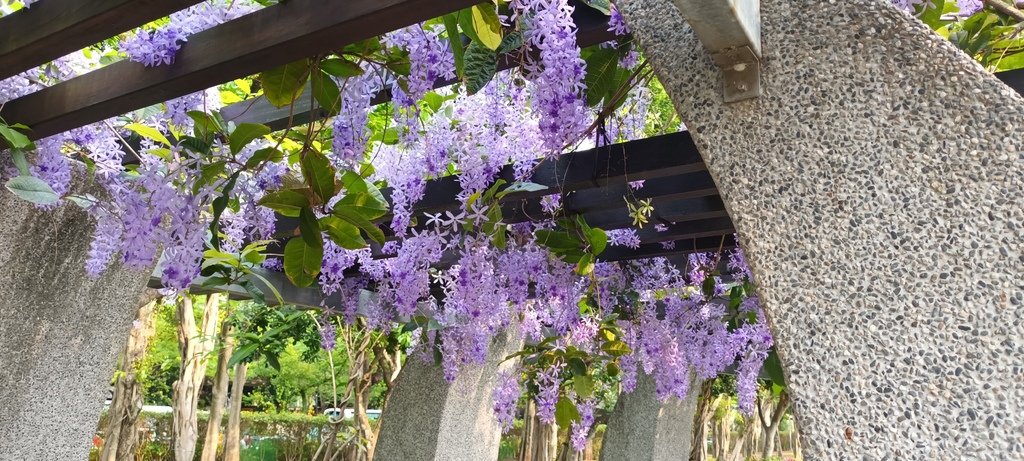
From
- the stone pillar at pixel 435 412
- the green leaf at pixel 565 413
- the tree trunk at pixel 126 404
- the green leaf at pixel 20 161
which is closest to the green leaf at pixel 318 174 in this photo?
the green leaf at pixel 20 161

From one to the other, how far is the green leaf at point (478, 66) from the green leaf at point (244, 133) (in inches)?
18.8

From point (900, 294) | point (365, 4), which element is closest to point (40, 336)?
point (365, 4)

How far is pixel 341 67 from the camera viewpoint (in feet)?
4.86

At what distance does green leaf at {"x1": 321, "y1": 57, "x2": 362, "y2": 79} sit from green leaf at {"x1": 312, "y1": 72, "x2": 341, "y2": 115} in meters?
0.03

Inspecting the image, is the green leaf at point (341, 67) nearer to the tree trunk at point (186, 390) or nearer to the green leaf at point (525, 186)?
the green leaf at point (525, 186)

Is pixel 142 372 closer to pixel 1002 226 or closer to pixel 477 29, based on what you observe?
pixel 477 29

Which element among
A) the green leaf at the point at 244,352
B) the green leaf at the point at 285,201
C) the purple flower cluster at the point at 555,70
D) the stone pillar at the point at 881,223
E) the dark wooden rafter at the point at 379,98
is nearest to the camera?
the stone pillar at the point at 881,223

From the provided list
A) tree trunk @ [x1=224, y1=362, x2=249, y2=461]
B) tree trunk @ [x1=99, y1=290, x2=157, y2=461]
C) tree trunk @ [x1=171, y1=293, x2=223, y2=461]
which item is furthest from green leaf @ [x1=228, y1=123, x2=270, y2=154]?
tree trunk @ [x1=224, y1=362, x2=249, y2=461]

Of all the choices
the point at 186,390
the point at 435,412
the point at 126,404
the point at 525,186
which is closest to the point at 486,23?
the point at 525,186

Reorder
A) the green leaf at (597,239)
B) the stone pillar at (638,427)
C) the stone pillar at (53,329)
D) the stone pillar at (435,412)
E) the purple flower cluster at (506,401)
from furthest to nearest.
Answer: the stone pillar at (638,427)
the stone pillar at (435,412)
the purple flower cluster at (506,401)
the green leaf at (597,239)
the stone pillar at (53,329)

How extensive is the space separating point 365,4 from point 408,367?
4185 millimetres

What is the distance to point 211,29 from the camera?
5.07 ft

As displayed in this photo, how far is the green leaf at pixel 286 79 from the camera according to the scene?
151 cm

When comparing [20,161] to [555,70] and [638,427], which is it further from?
[638,427]
